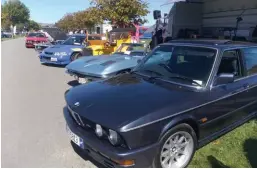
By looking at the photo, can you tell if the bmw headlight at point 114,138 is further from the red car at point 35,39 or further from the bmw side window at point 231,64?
the red car at point 35,39

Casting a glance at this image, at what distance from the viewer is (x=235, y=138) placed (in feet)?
14.3

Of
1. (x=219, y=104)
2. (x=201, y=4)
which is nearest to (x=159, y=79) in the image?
(x=219, y=104)

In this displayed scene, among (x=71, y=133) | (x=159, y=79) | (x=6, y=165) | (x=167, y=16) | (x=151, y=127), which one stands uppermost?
(x=167, y=16)

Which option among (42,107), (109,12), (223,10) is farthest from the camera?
(109,12)

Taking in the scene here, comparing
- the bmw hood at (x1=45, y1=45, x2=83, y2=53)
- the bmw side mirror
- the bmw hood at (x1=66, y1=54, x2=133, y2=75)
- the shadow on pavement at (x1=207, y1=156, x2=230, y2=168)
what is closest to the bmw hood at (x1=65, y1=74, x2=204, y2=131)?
the bmw side mirror

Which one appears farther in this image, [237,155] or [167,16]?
[167,16]

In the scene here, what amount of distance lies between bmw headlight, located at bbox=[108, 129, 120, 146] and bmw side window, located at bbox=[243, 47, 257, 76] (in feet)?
8.59

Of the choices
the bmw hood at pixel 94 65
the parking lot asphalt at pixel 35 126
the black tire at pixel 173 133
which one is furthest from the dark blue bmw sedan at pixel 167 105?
the bmw hood at pixel 94 65

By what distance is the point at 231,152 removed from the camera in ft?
12.8

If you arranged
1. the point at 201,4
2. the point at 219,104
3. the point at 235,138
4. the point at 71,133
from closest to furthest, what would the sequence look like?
the point at 71,133, the point at 219,104, the point at 235,138, the point at 201,4

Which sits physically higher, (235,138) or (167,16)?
(167,16)

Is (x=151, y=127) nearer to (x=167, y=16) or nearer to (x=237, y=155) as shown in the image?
(x=237, y=155)

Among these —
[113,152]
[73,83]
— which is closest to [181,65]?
[113,152]

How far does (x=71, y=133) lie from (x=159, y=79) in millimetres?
1433
